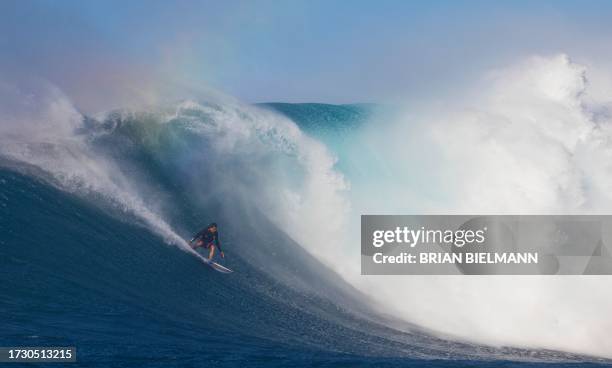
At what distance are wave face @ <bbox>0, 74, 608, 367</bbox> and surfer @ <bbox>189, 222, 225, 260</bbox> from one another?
356 mm

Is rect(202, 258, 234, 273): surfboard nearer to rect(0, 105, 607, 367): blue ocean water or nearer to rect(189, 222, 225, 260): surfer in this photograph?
rect(0, 105, 607, 367): blue ocean water

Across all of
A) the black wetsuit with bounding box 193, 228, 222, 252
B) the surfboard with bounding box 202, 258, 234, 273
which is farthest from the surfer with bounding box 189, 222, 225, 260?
the surfboard with bounding box 202, 258, 234, 273

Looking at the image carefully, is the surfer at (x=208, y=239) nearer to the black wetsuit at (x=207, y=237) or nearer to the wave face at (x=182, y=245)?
the black wetsuit at (x=207, y=237)

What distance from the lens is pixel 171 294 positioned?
1055 centimetres

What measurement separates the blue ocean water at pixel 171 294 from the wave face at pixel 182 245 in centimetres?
3

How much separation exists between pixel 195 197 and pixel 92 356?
7.46 metres

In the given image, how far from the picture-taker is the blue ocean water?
8.62 metres

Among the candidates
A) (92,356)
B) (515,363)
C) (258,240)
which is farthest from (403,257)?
(92,356)

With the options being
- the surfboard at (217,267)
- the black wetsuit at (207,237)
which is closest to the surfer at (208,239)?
the black wetsuit at (207,237)

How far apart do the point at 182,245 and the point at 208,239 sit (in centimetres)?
58

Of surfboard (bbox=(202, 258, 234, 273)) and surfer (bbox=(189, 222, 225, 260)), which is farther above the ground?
surfer (bbox=(189, 222, 225, 260))

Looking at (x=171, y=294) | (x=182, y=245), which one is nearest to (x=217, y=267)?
(x=182, y=245)

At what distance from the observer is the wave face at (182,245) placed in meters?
8.98

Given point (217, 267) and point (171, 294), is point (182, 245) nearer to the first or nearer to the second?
point (217, 267)
